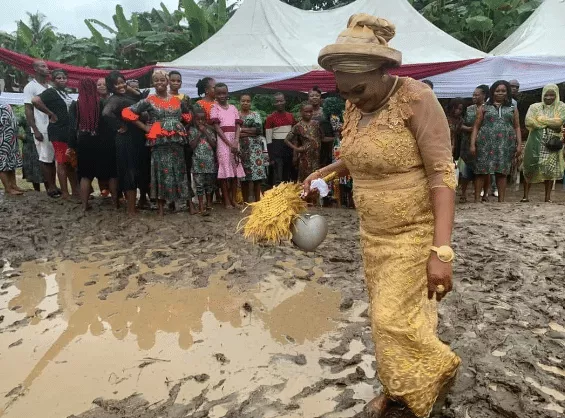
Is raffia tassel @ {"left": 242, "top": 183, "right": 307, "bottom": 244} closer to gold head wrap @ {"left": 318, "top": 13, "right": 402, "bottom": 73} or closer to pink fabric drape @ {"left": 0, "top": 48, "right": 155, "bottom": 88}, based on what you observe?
gold head wrap @ {"left": 318, "top": 13, "right": 402, "bottom": 73}

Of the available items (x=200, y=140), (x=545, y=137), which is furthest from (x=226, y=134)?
(x=545, y=137)

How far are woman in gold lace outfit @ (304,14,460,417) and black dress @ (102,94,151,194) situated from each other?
4352mm

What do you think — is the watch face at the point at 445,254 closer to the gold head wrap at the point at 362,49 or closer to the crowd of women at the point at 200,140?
the gold head wrap at the point at 362,49

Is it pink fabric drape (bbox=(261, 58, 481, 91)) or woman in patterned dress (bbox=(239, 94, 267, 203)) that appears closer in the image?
woman in patterned dress (bbox=(239, 94, 267, 203))

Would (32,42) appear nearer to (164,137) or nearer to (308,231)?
(164,137)

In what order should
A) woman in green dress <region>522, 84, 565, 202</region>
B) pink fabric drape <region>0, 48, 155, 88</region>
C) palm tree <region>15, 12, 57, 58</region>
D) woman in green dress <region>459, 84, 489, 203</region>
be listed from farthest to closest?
→ palm tree <region>15, 12, 57, 58</region>, pink fabric drape <region>0, 48, 155, 88</region>, woman in green dress <region>459, 84, 489, 203</region>, woman in green dress <region>522, 84, 565, 202</region>

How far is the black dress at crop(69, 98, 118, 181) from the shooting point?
6145mm

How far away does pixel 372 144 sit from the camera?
195cm

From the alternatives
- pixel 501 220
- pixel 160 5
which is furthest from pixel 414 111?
pixel 160 5

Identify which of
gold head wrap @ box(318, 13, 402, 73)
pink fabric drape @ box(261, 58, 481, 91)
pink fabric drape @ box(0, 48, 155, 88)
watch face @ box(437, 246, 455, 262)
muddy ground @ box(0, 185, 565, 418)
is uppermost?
pink fabric drape @ box(0, 48, 155, 88)

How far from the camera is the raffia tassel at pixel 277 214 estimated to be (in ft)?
8.39

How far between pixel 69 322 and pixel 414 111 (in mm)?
2662

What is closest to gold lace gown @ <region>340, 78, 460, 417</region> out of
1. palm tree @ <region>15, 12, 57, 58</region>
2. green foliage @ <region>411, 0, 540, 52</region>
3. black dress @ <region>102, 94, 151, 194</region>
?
black dress @ <region>102, 94, 151, 194</region>

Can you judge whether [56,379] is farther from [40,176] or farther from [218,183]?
A: [40,176]
